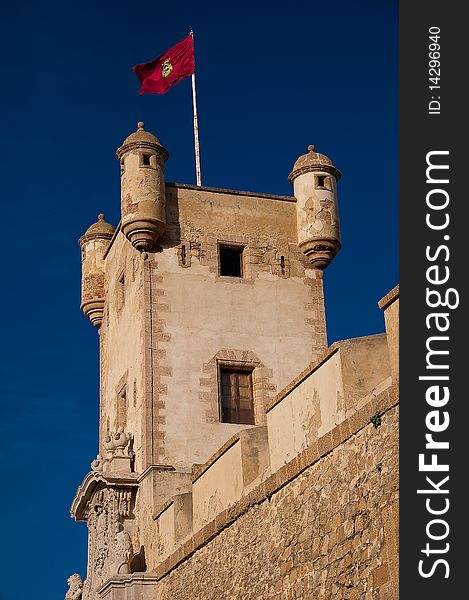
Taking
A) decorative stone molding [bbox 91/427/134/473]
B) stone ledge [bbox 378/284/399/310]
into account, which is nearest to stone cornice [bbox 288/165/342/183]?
decorative stone molding [bbox 91/427/134/473]

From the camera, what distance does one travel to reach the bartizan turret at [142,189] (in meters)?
21.8

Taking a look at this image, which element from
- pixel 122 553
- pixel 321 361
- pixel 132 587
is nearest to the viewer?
pixel 321 361

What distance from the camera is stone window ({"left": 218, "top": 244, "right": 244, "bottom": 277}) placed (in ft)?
75.0

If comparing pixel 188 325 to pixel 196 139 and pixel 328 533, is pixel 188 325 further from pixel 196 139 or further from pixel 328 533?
pixel 328 533

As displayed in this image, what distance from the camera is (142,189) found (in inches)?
869

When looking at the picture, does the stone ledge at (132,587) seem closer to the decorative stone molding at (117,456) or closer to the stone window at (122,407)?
the decorative stone molding at (117,456)

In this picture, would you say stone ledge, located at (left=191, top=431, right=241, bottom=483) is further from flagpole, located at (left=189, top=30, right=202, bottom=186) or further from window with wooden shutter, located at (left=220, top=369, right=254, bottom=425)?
flagpole, located at (left=189, top=30, right=202, bottom=186)

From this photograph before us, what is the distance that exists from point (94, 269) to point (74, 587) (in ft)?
24.2

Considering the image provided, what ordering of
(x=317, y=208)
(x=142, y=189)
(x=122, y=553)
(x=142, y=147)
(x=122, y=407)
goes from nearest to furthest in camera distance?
Result: (x=122, y=553)
(x=142, y=189)
(x=142, y=147)
(x=122, y=407)
(x=317, y=208)

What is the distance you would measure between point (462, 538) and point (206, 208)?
49.7ft

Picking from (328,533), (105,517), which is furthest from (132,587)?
(328,533)

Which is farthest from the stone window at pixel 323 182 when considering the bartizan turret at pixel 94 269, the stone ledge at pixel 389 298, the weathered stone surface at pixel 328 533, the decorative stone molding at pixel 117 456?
the stone ledge at pixel 389 298

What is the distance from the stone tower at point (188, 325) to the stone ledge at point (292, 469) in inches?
111

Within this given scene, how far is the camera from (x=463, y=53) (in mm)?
9094
